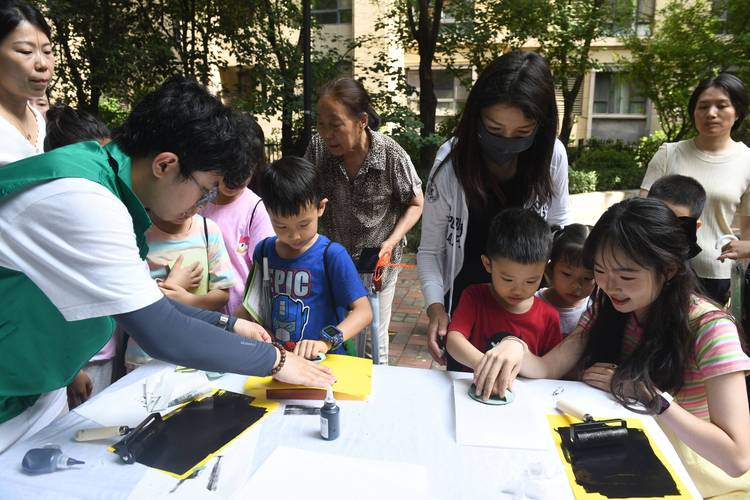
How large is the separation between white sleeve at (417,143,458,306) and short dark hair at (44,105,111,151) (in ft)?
4.80

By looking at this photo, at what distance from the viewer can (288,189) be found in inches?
78.3

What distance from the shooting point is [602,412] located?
4.84 ft

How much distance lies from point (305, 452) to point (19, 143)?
174cm

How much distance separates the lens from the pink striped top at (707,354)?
1413 mm

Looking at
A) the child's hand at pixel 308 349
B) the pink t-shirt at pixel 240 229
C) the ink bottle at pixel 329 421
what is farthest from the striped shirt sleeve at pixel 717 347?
the pink t-shirt at pixel 240 229

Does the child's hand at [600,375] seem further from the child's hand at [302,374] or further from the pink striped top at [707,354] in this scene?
the child's hand at [302,374]

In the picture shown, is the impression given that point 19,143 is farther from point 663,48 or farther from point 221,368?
point 663,48

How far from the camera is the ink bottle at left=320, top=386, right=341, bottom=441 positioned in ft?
4.37

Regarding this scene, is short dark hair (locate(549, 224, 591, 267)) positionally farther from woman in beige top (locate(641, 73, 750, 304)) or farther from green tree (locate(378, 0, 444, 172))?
green tree (locate(378, 0, 444, 172))

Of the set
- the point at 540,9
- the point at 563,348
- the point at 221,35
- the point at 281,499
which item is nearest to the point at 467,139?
the point at 563,348

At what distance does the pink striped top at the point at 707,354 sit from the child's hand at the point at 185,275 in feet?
5.19

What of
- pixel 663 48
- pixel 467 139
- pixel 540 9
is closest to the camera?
pixel 467 139

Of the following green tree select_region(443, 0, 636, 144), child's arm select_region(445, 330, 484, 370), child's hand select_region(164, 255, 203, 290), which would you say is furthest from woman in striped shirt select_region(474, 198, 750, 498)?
green tree select_region(443, 0, 636, 144)

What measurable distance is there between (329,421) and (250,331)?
594 mm
